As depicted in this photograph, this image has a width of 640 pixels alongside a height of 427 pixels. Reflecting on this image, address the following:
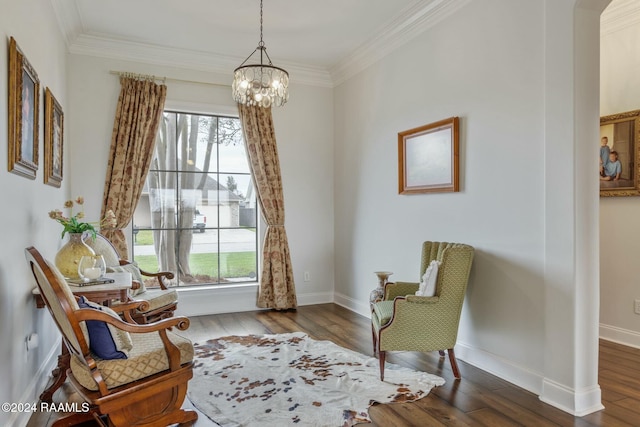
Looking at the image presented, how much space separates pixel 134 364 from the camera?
2.23 metres

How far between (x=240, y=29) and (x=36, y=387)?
12.1 ft

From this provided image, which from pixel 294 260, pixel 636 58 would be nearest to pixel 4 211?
pixel 294 260

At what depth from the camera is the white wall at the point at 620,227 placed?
392 cm

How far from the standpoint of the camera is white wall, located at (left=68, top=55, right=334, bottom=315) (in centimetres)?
465

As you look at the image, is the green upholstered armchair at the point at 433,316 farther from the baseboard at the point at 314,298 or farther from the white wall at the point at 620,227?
the baseboard at the point at 314,298

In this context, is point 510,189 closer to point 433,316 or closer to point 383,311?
point 433,316

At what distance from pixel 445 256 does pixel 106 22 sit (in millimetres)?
4051

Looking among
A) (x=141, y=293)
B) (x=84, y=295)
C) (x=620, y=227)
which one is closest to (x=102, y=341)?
(x=84, y=295)

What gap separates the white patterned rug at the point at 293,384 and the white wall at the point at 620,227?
7.13 feet

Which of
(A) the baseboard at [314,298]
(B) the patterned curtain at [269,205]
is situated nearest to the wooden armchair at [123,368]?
(B) the patterned curtain at [269,205]

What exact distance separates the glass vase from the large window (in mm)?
2019

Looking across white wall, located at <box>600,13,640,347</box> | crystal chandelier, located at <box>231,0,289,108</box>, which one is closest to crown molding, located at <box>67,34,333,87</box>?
crystal chandelier, located at <box>231,0,289,108</box>

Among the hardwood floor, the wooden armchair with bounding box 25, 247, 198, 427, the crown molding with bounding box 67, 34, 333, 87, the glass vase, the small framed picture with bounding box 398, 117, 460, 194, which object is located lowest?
the hardwood floor

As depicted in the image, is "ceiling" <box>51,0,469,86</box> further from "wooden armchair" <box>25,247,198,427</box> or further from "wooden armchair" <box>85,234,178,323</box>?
"wooden armchair" <box>25,247,198,427</box>
